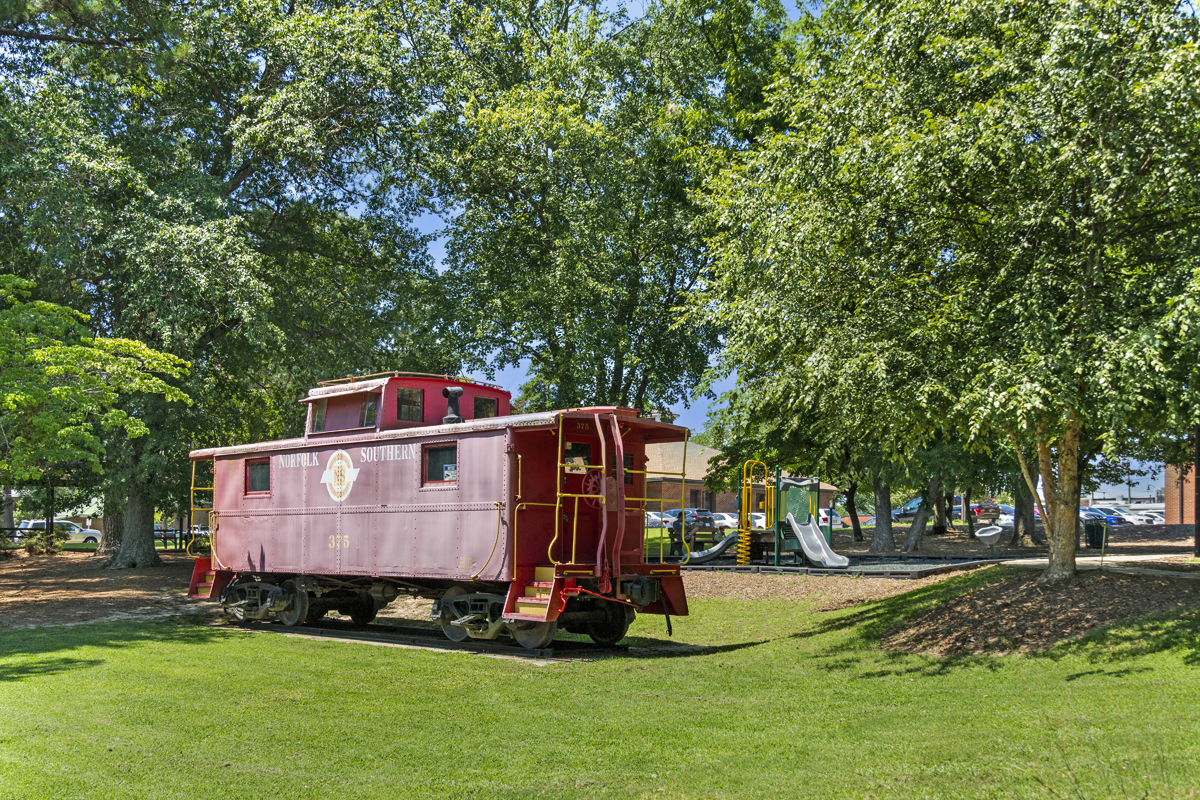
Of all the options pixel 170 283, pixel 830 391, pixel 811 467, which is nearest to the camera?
pixel 830 391

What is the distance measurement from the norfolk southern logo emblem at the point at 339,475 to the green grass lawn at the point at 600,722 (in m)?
2.98

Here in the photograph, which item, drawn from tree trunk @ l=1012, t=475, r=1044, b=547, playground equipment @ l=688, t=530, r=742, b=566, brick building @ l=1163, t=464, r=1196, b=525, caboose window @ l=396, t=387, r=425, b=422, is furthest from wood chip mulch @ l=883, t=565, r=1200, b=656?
brick building @ l=1163, t=464, r=1196, b=525

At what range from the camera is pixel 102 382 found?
17.6 m

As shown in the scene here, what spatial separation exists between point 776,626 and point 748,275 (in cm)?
657

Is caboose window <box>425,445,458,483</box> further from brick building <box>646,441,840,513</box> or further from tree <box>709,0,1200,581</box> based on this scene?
brick building <box>646,441,840,513</box>

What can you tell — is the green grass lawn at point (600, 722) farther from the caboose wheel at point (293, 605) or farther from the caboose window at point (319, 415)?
the caboose window at point (319, 415)

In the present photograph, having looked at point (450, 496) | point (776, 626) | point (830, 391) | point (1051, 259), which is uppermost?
point (1051, 259)

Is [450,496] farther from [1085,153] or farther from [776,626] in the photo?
[1085,153]

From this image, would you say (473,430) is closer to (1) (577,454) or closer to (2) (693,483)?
(1) (577,454)

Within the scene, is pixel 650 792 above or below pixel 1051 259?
below

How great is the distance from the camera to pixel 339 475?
15.9 meters

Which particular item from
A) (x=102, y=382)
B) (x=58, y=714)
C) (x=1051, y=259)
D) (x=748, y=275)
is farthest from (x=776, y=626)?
(x=102, y=382)

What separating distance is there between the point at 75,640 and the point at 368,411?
5.61 metres

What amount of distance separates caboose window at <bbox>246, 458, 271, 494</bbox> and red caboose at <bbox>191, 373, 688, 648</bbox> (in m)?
0.06
